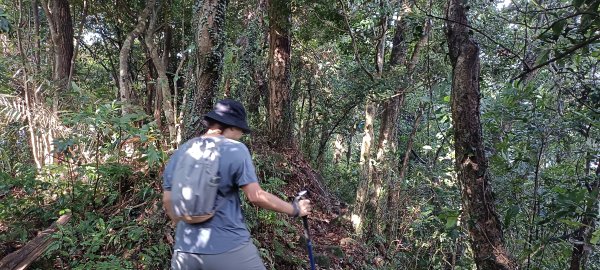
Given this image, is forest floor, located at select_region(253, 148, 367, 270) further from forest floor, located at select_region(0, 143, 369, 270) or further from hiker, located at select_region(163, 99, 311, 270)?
hiker, located at select_region(163, 99, 311, 270)

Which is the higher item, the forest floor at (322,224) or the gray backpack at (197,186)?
the gray backpack at (197,186)

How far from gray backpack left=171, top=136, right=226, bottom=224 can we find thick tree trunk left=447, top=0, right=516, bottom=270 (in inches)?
93.5

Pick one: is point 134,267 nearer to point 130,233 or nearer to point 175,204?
point 130,233

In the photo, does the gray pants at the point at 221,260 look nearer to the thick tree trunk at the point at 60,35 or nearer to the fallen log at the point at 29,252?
the fallen log at the point at 29,252

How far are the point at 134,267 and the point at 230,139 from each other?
88.3 inches

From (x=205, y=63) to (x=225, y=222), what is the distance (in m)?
2.93

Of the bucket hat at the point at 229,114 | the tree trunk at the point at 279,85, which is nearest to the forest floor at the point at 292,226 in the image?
the tree trunk at the point at 279,85

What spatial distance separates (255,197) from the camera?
8.37 ft

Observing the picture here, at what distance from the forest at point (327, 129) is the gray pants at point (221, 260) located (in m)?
1.80

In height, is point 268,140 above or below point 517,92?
below

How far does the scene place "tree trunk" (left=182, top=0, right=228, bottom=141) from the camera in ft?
16.4

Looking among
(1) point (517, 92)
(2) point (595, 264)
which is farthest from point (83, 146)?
(2) point (595, 264)

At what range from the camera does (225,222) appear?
8.37 ft

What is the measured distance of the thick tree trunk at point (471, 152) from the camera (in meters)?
3.73
